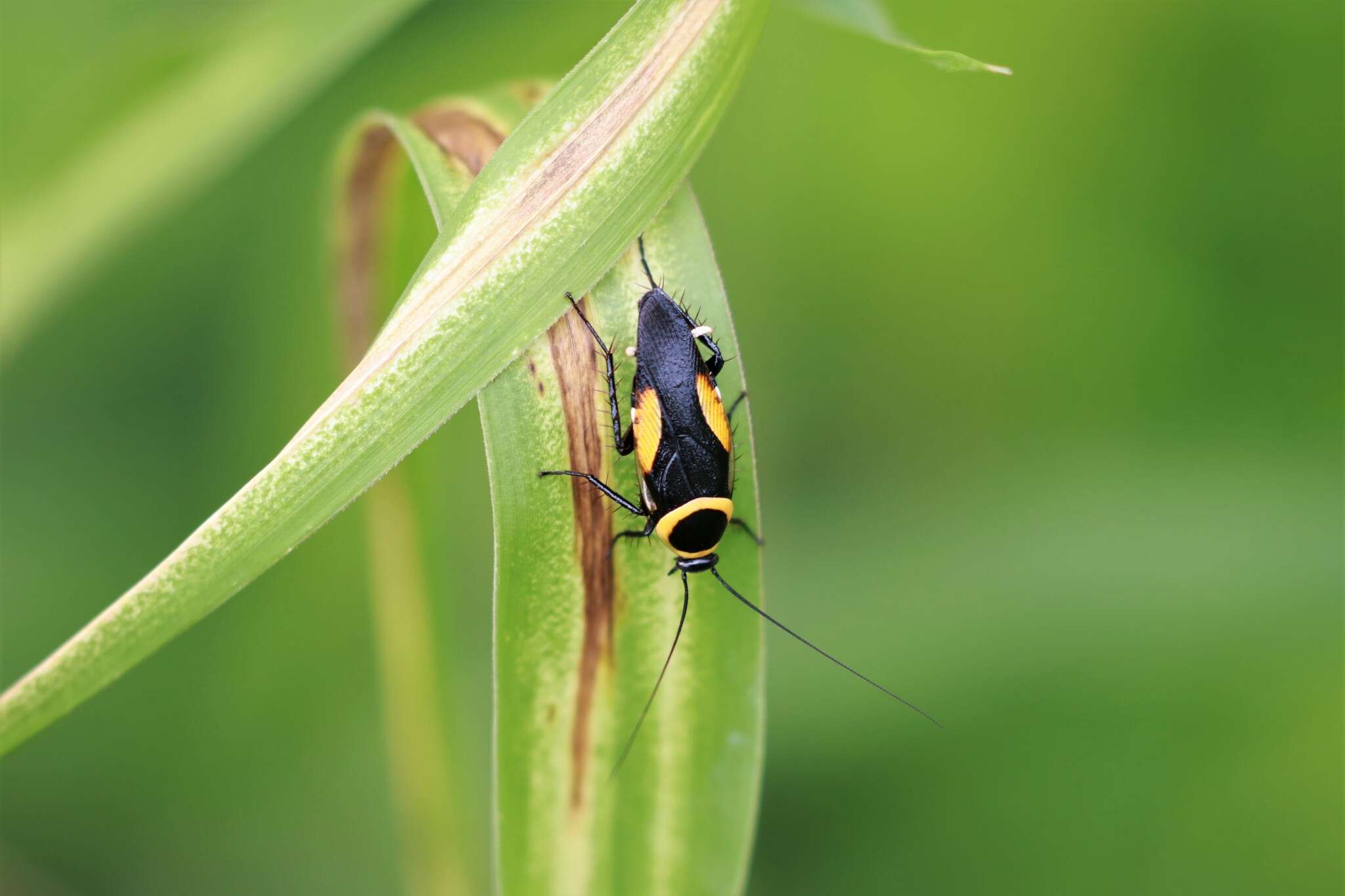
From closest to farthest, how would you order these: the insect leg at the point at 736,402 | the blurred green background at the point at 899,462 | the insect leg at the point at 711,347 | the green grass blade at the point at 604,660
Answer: the green grass blade at the point at 604,660 → the insect leg at the point at 711,347 → the insect leg at the point at 736,402 → the blurred green background at the point at 899,462

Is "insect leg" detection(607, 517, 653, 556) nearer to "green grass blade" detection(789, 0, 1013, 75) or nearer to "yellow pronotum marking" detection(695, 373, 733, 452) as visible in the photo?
"yellow pronotum marking" detection(695, 373, 733, 452)

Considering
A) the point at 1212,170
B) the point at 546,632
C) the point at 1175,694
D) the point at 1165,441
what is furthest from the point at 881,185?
the point at 546,632

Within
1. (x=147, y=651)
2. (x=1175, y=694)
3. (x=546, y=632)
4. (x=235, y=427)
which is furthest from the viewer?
(x=235, y=427)

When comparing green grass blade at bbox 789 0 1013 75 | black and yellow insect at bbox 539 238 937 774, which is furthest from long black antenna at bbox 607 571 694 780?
green grass blade at bbox 789 0 1013 75

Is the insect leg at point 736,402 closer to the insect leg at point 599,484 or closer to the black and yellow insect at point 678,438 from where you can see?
the black and yellow insect at point 678,438

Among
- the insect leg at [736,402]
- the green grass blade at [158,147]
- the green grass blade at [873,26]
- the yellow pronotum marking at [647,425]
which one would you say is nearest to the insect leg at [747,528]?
the insect leg at [736,402]

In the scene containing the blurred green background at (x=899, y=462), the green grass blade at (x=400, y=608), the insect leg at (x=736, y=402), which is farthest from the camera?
the blurred green background at (x=899, y=462)

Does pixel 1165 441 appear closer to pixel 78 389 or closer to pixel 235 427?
pixel 235 427
